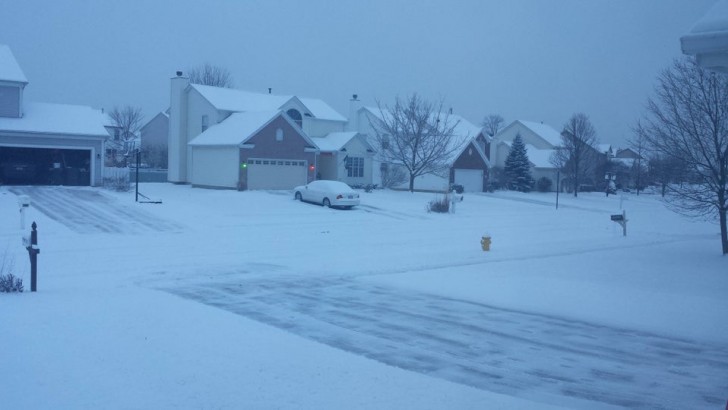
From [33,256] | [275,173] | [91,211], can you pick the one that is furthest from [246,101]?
[33,256]

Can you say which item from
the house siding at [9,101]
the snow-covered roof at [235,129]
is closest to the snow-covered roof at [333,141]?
the snow-covered roof at [235,129]

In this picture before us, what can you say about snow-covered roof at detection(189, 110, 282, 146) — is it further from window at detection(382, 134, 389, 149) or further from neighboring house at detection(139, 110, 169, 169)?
neighboring house at detection(139, 110, 169, 169)

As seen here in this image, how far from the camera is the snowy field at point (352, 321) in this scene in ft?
21.4

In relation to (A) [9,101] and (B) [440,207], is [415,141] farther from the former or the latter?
(A) [9,101]

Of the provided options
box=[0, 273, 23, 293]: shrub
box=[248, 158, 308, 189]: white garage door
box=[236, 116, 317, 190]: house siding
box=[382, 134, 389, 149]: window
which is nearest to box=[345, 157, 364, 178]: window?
box=[382, 134, 389, 149]: window

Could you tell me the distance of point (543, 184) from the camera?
6606 centimetres

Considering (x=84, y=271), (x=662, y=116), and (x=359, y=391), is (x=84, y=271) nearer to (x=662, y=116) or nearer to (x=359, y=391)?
(x=359, y=391)

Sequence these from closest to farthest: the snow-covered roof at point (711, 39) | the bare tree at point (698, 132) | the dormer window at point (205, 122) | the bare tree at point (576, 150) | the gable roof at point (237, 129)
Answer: the snow-covered roof at point (711, 39) → the bare tree at point (698, 132) → the gable roof at point (237, 129) → the dormer window at point (205, 122) → the bare tree at point (576, 150)

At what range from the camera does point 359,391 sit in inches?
254

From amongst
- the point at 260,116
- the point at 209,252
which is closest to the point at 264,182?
the point at 260,116

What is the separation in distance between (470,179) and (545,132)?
26.3 meters

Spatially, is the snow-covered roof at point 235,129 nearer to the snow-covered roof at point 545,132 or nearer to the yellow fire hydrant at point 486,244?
the yellow fire hydrant at point 486,244

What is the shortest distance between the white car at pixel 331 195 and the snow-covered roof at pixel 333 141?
13342mm

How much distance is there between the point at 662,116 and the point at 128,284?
16.7 m
